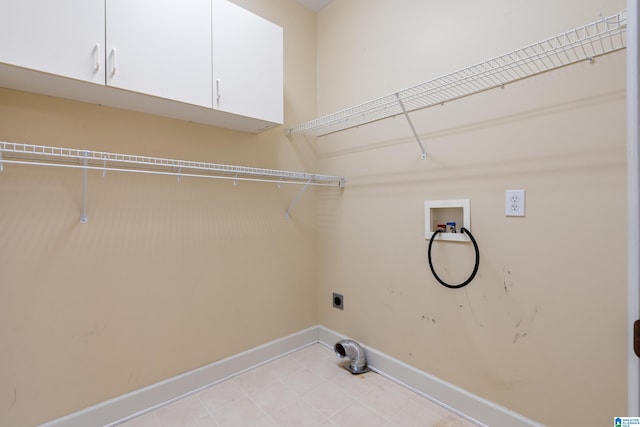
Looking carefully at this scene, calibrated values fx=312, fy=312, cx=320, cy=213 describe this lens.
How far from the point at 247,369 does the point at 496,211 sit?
174cm

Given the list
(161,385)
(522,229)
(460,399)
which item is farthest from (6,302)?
(522,229)

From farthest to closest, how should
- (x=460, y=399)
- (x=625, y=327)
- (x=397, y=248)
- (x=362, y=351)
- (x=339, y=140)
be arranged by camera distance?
1. (x=339, y=140)
2. (x=362, y=351)
3. (x=397, y=248)
4. (x=460, y=399)
5. (x=625, y=327)

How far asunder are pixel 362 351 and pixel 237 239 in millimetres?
1089

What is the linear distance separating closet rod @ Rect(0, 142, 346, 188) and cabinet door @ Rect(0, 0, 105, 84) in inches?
11.9

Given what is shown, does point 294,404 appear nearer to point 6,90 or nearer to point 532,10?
point 6,90

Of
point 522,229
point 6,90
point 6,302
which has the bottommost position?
point 6,302

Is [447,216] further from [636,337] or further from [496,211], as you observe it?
[636,337]

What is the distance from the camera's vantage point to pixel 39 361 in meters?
1.37

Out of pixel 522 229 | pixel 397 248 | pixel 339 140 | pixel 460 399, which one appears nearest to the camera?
pixel 522 229

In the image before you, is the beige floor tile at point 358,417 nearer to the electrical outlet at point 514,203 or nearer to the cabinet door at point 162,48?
the electrical outlet at point 514,203

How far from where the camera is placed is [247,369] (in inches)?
79.5

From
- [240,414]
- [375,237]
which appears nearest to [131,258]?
[240,414]

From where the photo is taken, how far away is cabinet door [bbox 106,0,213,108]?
1.28 metres

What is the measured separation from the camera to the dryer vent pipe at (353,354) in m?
1.98
